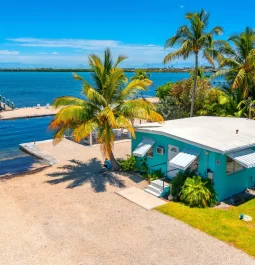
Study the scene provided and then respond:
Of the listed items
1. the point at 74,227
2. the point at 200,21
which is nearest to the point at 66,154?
the point at 74,227

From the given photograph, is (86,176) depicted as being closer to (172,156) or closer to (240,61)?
(172,156)

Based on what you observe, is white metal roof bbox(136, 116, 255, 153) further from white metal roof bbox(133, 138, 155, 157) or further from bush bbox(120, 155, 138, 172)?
bush bbox(120, 155, 138, 172)

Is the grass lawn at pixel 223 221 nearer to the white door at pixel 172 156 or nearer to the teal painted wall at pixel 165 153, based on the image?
the teal painted wall at pixel 165 153

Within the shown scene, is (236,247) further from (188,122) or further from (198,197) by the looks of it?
(188,122)

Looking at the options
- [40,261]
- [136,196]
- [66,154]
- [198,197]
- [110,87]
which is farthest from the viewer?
[66,154]

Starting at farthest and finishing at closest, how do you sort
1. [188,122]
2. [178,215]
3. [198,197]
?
[188,122] → [198,197] → [178,215]

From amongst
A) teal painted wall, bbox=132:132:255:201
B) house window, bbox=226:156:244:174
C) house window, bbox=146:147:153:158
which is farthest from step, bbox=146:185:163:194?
house window, bbox=226:156:244:174

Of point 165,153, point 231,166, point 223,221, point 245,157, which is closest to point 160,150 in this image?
point 165,153

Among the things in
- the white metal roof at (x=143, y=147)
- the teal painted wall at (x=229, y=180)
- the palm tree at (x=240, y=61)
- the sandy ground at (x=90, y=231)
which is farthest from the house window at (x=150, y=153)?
the palm tree at (x=240, y=61)
